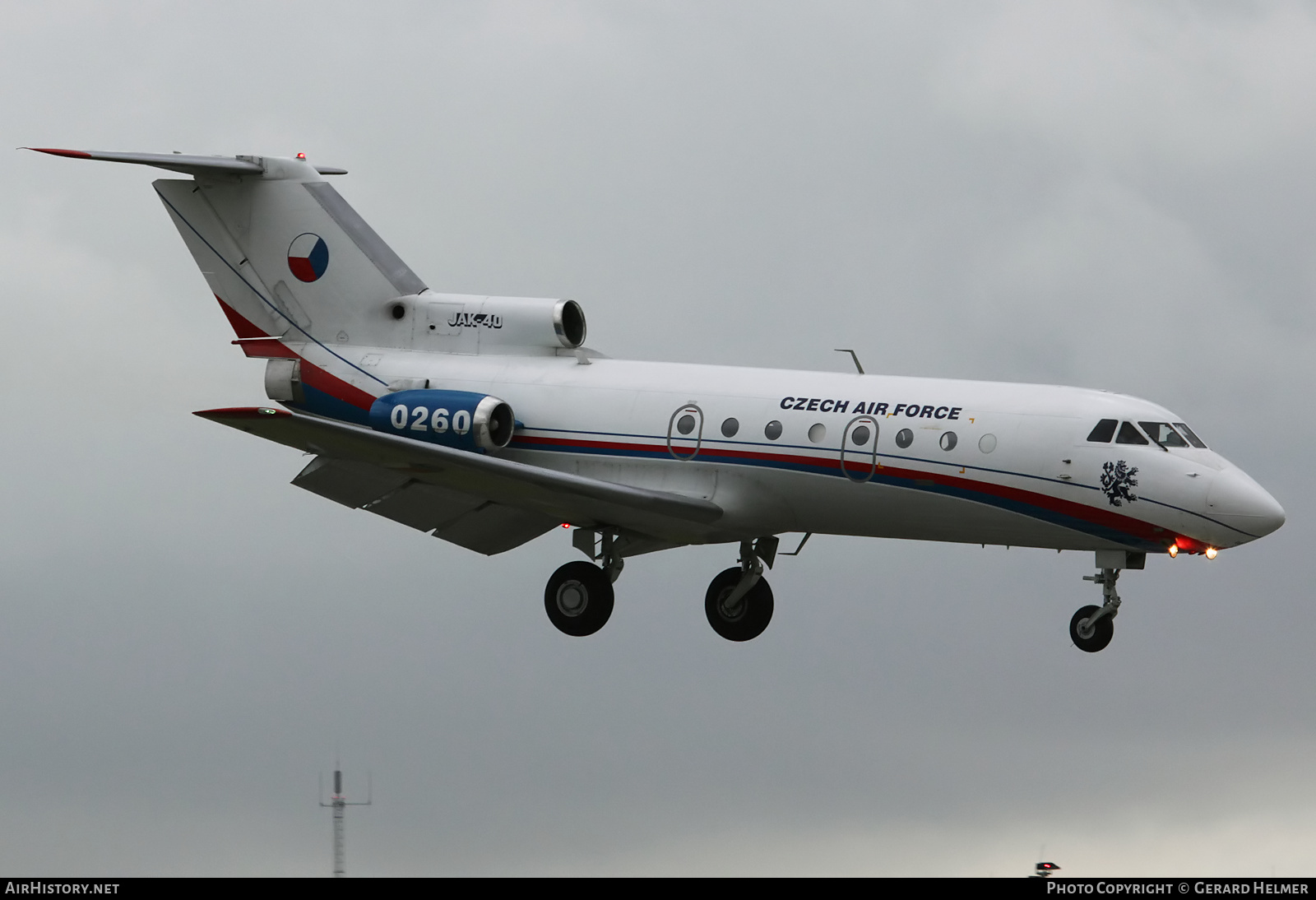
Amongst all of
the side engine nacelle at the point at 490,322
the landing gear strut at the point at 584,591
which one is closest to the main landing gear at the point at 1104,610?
the landing gear strut at the point at 584,591

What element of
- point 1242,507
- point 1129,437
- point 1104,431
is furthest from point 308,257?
point 1242,507

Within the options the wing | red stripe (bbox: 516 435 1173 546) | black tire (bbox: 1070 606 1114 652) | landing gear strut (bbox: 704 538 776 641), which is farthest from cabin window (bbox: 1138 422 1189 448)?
landing gear strut (bbox: 704 538 776 641)

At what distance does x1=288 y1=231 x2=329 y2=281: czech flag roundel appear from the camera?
37625 mm

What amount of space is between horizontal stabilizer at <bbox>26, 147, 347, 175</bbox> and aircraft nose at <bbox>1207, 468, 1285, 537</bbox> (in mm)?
18205

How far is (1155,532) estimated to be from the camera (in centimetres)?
3130

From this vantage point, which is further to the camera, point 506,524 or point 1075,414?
point 506,524

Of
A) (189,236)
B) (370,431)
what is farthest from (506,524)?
(189,236)

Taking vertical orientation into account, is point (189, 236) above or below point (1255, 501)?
above

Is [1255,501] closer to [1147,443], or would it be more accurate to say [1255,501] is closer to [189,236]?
[1147,443]

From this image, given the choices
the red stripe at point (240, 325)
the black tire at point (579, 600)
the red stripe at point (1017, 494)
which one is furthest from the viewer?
the red stripe at point (240, 325)

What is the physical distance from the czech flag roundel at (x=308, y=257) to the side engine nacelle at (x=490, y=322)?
1.63 m

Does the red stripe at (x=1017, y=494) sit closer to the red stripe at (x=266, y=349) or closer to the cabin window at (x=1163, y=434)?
the cabin window at (x=1163, y=434)

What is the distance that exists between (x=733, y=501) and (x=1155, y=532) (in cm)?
666

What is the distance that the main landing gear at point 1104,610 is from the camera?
105 ft
